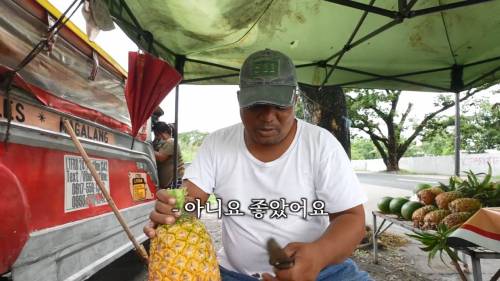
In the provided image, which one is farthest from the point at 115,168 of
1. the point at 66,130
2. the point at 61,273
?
the point at 61,273

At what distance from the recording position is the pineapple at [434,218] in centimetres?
326

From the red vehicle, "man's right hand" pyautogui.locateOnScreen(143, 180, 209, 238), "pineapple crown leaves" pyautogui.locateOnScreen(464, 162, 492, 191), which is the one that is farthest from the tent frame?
"man's right hand" pyautogui.locateOnScreen(143, 180, 209, 238)

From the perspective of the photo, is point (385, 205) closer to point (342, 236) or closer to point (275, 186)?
point (275, 186)

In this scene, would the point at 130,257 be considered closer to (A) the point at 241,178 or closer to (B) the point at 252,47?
(B) the point at 252,47

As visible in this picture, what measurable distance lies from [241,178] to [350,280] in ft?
2.38

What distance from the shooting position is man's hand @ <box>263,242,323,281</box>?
1288 mm

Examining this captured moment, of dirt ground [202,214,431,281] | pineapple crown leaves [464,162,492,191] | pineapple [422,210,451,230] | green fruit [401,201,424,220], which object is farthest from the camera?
dirt ground [202,214,431,281]

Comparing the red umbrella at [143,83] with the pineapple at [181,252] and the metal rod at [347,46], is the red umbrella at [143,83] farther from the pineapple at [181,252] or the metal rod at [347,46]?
the pineapple at [181,252]

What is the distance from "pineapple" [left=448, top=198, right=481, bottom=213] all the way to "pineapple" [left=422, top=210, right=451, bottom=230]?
0.08 meters

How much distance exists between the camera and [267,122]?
1.78m

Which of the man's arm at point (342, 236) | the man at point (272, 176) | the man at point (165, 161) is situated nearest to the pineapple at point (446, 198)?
the man at point (272, 176)

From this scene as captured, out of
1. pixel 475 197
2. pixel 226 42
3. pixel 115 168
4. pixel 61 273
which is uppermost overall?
pixel 226 42

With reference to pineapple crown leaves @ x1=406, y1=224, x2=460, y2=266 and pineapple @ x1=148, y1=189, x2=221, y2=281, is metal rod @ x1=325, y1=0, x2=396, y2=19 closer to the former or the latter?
pineapple crown leaves @ x1=406, y1=224, x2=460, y2=266

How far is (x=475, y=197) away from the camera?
3.47m
